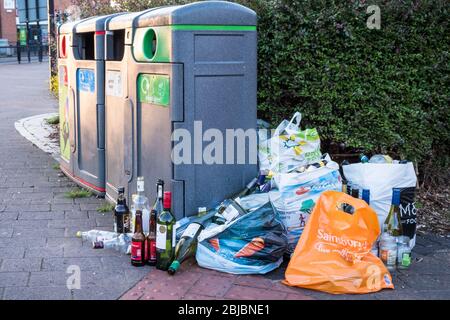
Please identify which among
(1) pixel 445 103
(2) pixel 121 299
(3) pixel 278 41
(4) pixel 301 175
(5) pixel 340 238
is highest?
(3) pixel 278 41

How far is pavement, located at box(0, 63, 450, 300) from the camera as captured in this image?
12.9 ft

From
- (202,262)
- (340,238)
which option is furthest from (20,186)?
(340,238)

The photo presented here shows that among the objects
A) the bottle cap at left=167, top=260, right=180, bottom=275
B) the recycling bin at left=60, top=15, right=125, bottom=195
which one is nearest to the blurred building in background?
the recycling bin at left=60, top=15, right=125, bottom=195

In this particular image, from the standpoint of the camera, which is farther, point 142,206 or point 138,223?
point 142,206

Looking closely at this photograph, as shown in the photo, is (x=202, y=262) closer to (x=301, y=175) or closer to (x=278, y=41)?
(x=301, y=175)

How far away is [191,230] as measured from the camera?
4.49m

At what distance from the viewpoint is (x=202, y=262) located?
4.34 metres

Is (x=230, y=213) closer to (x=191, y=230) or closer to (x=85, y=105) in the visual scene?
(x=191, y=230)

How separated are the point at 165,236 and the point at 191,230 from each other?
0.98 feet

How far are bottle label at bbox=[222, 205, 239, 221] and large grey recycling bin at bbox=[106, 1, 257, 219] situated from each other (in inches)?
11.5

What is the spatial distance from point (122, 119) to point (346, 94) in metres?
2.02

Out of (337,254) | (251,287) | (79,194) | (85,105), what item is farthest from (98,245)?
(85,105)

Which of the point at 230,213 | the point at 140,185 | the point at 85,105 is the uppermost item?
the point at 85,105

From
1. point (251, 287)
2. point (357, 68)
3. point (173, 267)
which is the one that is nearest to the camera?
point (251, 287)
